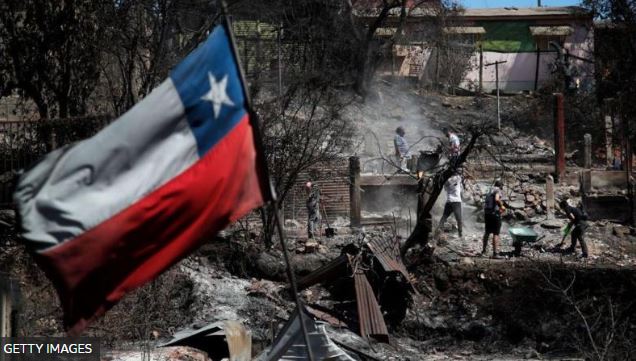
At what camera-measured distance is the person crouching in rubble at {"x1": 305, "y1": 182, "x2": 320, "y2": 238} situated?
70.6ft

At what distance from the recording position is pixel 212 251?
20656 mm

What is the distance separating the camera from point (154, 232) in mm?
5797

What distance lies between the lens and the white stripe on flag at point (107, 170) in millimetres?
5555

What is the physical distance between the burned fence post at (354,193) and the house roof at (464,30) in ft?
57.9

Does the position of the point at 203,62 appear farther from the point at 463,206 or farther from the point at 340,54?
the point at 340,54

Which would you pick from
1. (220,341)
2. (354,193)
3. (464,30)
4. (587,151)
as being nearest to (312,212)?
(354,193)

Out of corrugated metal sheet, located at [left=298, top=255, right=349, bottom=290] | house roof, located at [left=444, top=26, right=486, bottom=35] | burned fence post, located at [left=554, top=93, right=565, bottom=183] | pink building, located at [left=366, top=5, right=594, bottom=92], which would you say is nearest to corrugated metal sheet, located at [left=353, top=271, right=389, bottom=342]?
corrugated metal sheet, located at [left=298, top=255, right=349, bottom=290]

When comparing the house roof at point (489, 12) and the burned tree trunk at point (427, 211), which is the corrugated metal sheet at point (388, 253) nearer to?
the burned tree trunk at point (427, 211)

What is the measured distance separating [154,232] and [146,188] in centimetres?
25

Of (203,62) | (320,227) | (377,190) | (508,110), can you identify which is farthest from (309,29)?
(203,62)

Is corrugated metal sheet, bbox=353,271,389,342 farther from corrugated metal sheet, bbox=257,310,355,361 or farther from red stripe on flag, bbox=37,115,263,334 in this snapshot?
red stripe on flag, bbox=37,115,263,334

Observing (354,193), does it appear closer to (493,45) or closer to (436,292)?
(436,292)

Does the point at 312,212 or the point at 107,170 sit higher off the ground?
the point at 107,170

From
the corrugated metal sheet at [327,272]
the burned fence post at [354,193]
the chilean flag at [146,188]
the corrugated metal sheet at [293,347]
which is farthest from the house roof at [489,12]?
the chilean flag at [146,188]
